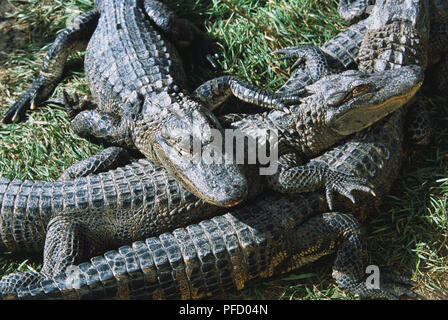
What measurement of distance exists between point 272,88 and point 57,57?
1.97 m

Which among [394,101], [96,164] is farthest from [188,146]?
[394,101]

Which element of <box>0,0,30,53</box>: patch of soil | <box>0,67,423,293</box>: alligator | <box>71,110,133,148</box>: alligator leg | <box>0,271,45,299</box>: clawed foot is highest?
<box>0,0,30,53</box>: patch of soil

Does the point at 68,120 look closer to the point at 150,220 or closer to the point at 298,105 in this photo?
the point at 150,220

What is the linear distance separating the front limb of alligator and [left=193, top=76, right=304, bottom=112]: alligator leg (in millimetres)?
811

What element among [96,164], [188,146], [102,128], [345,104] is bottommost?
[96,164]

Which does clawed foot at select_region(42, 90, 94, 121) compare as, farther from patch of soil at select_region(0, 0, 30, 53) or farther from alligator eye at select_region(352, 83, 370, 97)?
alligator eye at select_region(352, 83, 370, 97)

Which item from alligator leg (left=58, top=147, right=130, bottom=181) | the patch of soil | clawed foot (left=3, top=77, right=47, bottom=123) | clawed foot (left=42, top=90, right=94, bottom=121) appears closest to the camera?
alligator leg (left=58, top=147, right=130, bottom=181)

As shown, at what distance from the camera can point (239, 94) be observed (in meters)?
4.32

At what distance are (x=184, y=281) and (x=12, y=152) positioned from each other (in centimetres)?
204

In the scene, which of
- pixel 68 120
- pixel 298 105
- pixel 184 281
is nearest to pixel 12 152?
pixel 68 120

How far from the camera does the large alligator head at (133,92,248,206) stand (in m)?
3.40

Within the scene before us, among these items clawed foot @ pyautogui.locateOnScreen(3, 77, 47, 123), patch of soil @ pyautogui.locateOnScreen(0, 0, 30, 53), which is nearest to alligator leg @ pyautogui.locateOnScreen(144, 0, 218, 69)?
clawed foot @ pyautogui.locateOnScreen(3, 77, 47, 123)

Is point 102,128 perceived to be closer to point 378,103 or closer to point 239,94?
point 239,94

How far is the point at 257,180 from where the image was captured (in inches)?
151
